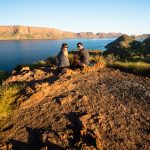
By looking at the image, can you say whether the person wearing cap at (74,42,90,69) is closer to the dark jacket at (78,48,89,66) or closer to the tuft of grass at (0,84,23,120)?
the dark jacket at (78,48,89,66)

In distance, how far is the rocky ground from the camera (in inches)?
249

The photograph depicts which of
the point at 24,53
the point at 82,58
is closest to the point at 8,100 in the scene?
the point at 82,58

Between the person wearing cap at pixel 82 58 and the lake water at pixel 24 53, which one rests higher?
the person wearing cap at pixel 82 58

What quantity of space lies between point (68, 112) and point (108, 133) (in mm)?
1502

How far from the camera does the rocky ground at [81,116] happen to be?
6.33 metres

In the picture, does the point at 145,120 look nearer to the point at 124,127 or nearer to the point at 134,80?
the point at 124,127

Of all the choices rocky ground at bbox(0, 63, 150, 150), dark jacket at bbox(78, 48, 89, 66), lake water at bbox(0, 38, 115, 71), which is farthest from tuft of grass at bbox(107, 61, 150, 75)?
lake water at bbox(0, 38, 115, 71)

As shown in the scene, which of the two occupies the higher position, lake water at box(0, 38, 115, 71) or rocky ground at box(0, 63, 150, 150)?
rocky ground at box(0, 63, 150, 150)

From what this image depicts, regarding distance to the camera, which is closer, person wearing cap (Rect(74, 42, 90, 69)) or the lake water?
person wearing cap (Rect(74, 42, 90, 69))

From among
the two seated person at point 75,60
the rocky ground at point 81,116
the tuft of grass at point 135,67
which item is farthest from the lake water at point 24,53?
the rocky ground at point 81,116

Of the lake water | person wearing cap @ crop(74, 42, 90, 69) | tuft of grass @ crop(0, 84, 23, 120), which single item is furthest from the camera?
the lake water

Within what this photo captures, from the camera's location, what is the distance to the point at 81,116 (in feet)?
23.9

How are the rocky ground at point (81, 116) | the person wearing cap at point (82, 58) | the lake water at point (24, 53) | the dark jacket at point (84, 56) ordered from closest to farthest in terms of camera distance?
the rocky ground at point (81, 116)
the person wearing cap at point (82, 58)
the dark jacket at point (84, 56)
the lake water at point (24, 53)

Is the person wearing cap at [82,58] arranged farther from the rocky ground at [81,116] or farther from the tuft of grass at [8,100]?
the tuft of grass at [8,100]
